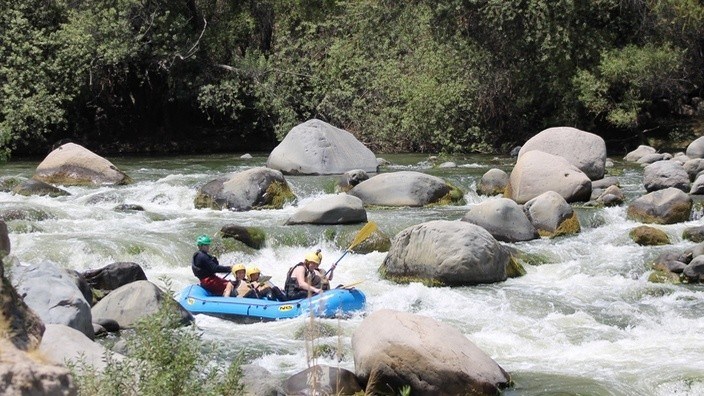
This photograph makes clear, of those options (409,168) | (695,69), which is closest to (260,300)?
(409,168)

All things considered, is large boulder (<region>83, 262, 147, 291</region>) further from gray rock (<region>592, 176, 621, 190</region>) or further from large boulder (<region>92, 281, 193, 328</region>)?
gray rock (<region>592, 176, 621, 190</region>)

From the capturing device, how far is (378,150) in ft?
75.6

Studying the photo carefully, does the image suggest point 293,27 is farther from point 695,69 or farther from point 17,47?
point 695,69

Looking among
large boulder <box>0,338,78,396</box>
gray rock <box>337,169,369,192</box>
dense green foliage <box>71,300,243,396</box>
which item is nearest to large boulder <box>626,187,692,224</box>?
gray rock <box>337,169,369,192</box>

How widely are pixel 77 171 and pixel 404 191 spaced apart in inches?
223

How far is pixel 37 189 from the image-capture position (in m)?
15.6

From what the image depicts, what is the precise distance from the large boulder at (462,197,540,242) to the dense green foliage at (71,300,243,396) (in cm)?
794

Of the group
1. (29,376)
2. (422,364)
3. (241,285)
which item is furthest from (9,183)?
(29,376)

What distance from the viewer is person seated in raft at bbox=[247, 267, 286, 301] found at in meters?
9.82

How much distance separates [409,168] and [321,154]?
73.9 inches

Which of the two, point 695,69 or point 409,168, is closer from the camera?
point 409,168

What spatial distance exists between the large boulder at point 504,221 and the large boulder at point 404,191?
217cm

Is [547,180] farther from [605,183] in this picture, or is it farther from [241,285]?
[241,285]

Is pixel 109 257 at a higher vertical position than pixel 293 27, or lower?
lower
